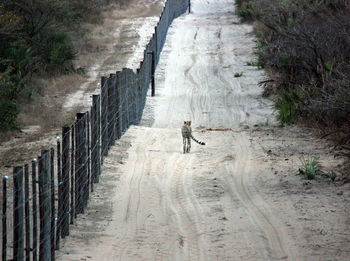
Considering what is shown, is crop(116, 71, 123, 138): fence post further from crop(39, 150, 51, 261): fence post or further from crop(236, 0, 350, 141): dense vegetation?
crop(39, 150, 51, 261): fence post

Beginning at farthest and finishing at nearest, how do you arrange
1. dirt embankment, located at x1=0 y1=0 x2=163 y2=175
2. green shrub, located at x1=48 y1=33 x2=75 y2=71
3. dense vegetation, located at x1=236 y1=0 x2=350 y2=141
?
1. green shrub, located at x1=48 y1=33 x2=75 y2=71
2. dirt embankment, located at x1=0 y1=0 x2=163 y2=175
3. dense vegetation, located at x1=236 y1=0 x2=350 y2=141

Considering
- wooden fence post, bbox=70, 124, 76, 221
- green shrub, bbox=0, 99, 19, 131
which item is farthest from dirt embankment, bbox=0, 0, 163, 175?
wooden fence post, bbox=70, 124, 76, 221

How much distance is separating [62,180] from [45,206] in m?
1.45

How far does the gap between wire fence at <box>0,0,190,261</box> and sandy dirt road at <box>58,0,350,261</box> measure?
330mm

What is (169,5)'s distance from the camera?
44.4 meters

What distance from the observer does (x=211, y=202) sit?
511 inches

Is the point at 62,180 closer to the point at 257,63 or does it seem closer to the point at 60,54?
the point at 60,54

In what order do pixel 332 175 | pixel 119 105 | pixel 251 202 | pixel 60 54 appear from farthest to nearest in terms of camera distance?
pixel 60 54 → pixel 119 105 → pixel 332 175 → pixel 251 202

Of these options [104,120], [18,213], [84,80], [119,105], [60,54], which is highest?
[18,213]

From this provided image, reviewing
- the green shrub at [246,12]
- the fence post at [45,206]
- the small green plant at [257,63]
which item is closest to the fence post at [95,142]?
the fence post at [45,206]

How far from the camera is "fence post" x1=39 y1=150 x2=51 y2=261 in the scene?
30.2ft

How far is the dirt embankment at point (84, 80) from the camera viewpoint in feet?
64.0

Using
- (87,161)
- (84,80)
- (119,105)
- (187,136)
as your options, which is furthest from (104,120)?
(84,80)

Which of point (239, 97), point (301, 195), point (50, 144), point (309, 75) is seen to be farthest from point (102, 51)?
point (301, 195)
